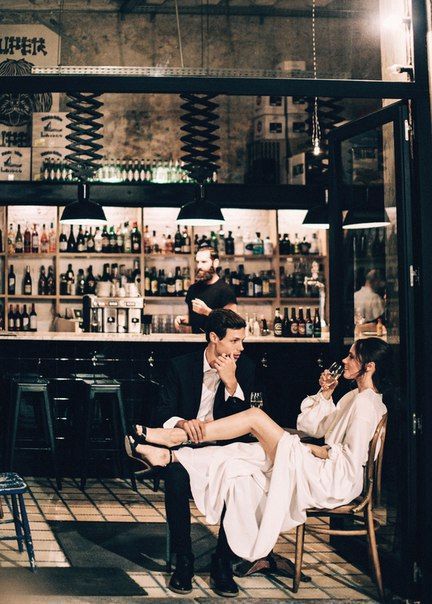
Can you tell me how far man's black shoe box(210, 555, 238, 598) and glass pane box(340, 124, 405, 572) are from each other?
0.83 meters

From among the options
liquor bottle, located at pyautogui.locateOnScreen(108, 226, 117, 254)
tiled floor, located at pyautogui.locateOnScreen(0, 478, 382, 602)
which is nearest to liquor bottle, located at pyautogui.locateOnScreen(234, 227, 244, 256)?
liquor bottle, located at pyautogui.locateOnScreen(108, 226, 117, 254)

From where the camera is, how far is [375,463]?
13.2 feet

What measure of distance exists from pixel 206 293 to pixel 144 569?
333cm

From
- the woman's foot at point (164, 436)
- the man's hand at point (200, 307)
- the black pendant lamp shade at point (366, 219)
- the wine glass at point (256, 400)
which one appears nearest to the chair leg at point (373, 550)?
the wine glass at point (256, 400)

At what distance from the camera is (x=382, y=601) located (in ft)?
12.5

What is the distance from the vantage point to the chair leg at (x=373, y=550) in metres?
3.89

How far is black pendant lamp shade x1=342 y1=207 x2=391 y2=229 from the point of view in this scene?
14.4ft

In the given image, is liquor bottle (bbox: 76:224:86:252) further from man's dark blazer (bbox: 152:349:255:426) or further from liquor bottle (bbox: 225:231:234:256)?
man's dark blazer (bbox: 152:349:255:426)

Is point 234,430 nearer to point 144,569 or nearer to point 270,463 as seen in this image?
point 270,463

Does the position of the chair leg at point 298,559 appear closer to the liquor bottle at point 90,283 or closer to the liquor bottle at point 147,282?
the liquor bottle at point 147,282

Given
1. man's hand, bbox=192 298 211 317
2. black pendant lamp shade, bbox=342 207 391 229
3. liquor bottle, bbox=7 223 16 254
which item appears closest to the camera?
black pendant lamp shade, bbox=342 207 391 229

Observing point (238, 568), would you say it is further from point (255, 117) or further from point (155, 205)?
point (255, 117)

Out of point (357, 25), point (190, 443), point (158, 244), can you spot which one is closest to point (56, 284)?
point (158, 244)

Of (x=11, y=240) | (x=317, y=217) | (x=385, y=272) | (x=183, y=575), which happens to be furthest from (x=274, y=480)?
(x=11, y=240)
